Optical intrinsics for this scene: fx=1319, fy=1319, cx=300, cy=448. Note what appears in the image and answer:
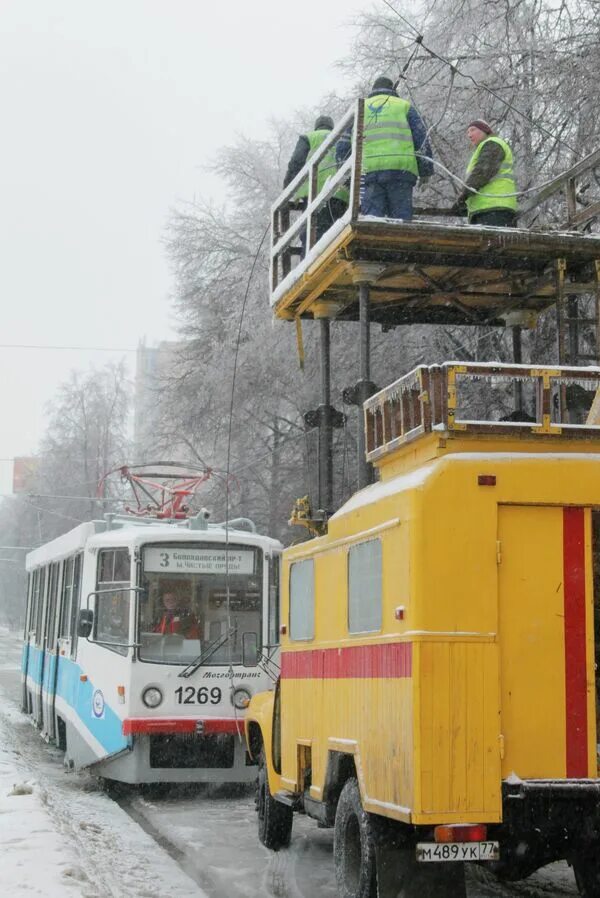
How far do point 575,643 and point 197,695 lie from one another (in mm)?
7177

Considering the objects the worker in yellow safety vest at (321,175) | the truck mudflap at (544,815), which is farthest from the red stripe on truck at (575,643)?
the worker in yellow safety vest at (321,175)

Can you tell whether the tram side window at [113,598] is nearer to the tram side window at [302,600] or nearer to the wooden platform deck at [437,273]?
the wooden platform deck at [437,273]

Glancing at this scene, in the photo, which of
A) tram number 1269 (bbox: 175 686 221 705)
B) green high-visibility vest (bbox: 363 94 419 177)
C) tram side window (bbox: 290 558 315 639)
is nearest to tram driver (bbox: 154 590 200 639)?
tram number 1269 (bbox: 175 686 221 705)

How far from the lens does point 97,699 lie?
14156mm

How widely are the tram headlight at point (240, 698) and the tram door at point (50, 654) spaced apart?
167 inches

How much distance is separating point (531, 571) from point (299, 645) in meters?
2.91

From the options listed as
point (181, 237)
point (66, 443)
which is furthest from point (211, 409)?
point (66, 443)

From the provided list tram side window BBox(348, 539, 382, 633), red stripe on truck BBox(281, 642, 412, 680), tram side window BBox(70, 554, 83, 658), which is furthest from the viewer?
tram side window BBox(70, 554, 83, 658)

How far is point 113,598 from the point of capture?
14.1m

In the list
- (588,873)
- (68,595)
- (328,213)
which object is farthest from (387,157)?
(68,595)

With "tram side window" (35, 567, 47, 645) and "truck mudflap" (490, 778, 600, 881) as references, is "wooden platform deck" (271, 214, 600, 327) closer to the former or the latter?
"truck mudflap" (490, 778, 600, 881)

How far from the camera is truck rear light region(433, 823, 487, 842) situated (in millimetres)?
6551

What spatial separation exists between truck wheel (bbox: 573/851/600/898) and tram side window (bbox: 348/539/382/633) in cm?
180

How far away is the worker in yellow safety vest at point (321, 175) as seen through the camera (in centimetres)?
1104
